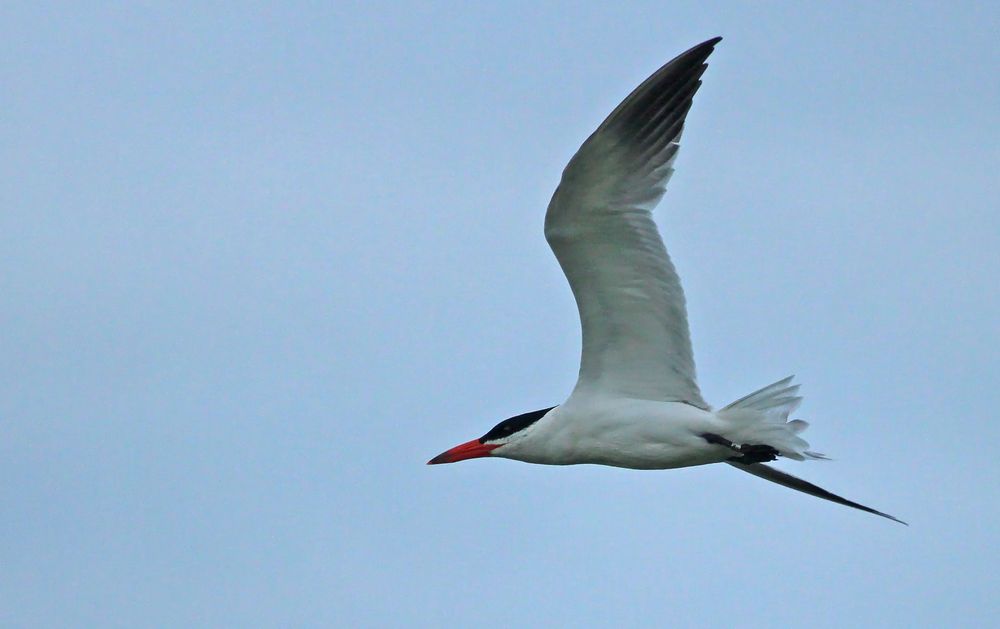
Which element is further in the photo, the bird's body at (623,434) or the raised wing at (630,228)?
the bird's body at (623,434)

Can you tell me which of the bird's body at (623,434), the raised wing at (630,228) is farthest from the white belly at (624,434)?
the raised wing at (630,228)

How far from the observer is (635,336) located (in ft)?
42.2

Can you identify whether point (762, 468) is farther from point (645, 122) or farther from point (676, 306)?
point (645, 122)

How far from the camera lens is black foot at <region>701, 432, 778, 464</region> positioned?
41.5 feet

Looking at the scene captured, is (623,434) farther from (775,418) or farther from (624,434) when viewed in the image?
(775,418)

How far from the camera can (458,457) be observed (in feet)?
45.1

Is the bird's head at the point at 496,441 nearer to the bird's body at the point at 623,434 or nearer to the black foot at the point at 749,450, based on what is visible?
the bird's body at the point at 623,434

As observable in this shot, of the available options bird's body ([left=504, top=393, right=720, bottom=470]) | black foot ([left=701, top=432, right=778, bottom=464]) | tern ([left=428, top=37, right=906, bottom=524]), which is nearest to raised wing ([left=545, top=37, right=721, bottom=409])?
tern ([left=428, top=37, right=906, bottom=524])

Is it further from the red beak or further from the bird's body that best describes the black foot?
the red beak

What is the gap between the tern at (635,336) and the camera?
40.2ft

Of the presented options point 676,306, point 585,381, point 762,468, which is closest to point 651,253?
point 676,306

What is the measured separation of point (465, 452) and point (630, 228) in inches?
99.5

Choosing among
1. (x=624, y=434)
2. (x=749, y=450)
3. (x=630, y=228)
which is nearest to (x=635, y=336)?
(x=624, y=434)

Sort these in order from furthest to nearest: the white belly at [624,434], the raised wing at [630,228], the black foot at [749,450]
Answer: the white belly at [624,434], the black foot at [749,450], the raised wing at [630,228]
